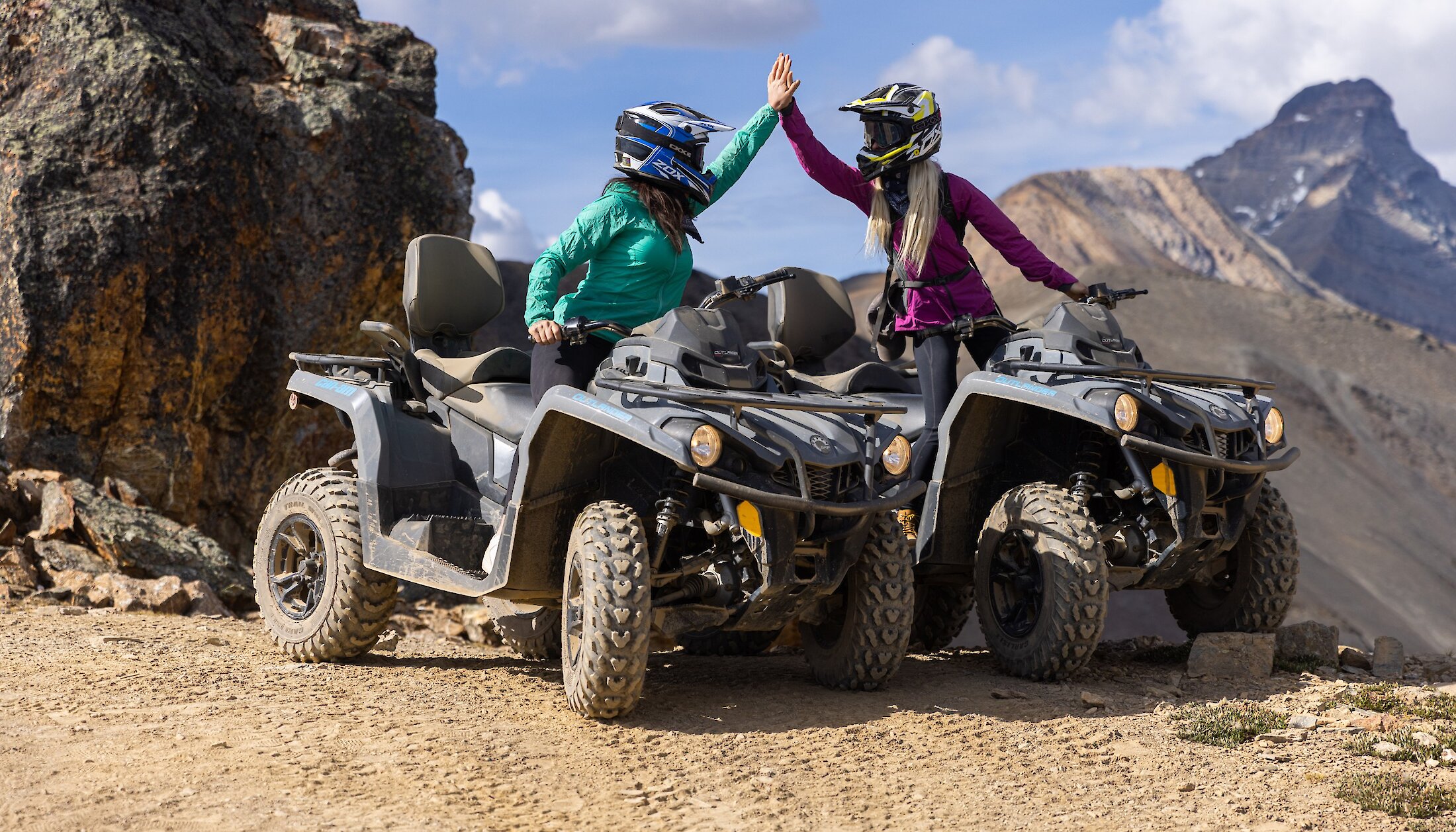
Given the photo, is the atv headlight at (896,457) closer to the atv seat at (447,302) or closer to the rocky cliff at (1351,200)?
the atv seat at (447,302)

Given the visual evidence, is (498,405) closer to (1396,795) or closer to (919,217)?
(919,217)

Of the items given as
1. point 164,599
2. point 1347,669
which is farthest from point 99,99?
point 1347,669

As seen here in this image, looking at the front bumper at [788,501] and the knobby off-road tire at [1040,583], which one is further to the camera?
the knobby off-road tire at [1040,583]

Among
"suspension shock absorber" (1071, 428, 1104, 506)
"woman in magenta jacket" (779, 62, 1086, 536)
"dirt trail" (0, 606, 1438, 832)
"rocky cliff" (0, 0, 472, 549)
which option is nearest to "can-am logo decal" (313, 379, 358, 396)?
"dirt trail" (0, 606, 1438, 832)

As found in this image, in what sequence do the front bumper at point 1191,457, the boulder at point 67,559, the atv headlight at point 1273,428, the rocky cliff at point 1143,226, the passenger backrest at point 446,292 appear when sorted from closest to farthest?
the front bumper at point 1191,457
the atv headlight at point 1273,428
the passenger backrest at point 446,292
the boulder at point 67,559
the rocky cliff at point 1143,226

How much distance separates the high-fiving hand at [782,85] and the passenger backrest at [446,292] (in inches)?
59.7

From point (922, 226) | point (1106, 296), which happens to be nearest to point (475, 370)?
point (922, 226)

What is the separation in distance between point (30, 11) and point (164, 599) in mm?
5201

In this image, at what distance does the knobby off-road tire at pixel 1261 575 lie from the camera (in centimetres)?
662

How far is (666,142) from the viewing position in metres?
6.02

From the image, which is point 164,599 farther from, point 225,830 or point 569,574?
point 225,830

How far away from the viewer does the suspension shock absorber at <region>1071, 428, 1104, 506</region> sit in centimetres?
632

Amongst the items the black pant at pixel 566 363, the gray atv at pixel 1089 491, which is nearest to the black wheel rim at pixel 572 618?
the black pant at pixel 566 363

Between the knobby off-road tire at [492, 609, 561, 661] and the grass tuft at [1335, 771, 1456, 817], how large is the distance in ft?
10.8
